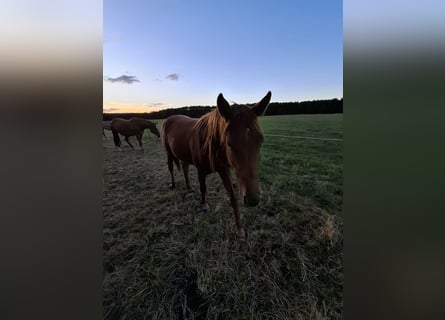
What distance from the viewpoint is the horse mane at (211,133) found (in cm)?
139

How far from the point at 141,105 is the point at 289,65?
0.87 m

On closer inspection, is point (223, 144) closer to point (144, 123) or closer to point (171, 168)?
point (171, 168)

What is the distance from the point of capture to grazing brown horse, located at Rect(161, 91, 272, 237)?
1317 millimetres

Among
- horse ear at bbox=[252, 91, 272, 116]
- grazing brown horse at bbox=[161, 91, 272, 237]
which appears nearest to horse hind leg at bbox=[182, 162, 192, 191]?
grazing brown horse at bbox=[161, 91, 272, 237]

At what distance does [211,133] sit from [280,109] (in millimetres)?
419

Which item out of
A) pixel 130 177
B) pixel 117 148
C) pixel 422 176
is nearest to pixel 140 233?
pixel 130 177

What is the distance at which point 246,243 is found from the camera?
1.39m

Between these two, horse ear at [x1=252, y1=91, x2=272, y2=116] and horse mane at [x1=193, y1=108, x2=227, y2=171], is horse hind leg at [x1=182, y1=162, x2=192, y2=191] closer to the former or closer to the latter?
horse mane at [x1=193, y1=108, x2=227, y2=171]

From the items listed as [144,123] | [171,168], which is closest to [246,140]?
[171,168]

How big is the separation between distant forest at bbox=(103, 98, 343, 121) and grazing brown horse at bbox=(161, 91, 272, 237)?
0.04 metres

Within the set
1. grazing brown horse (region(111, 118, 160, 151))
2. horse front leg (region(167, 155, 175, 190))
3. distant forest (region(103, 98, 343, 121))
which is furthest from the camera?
horse front leg (region(167, 155, 175, 190))

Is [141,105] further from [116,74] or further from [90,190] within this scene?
[90,190]

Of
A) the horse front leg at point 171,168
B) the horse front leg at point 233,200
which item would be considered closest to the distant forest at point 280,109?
the horse front leg at point 171,168

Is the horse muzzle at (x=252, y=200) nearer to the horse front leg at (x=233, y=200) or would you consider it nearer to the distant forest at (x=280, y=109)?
the horse front leg at (x=233, y=200)
